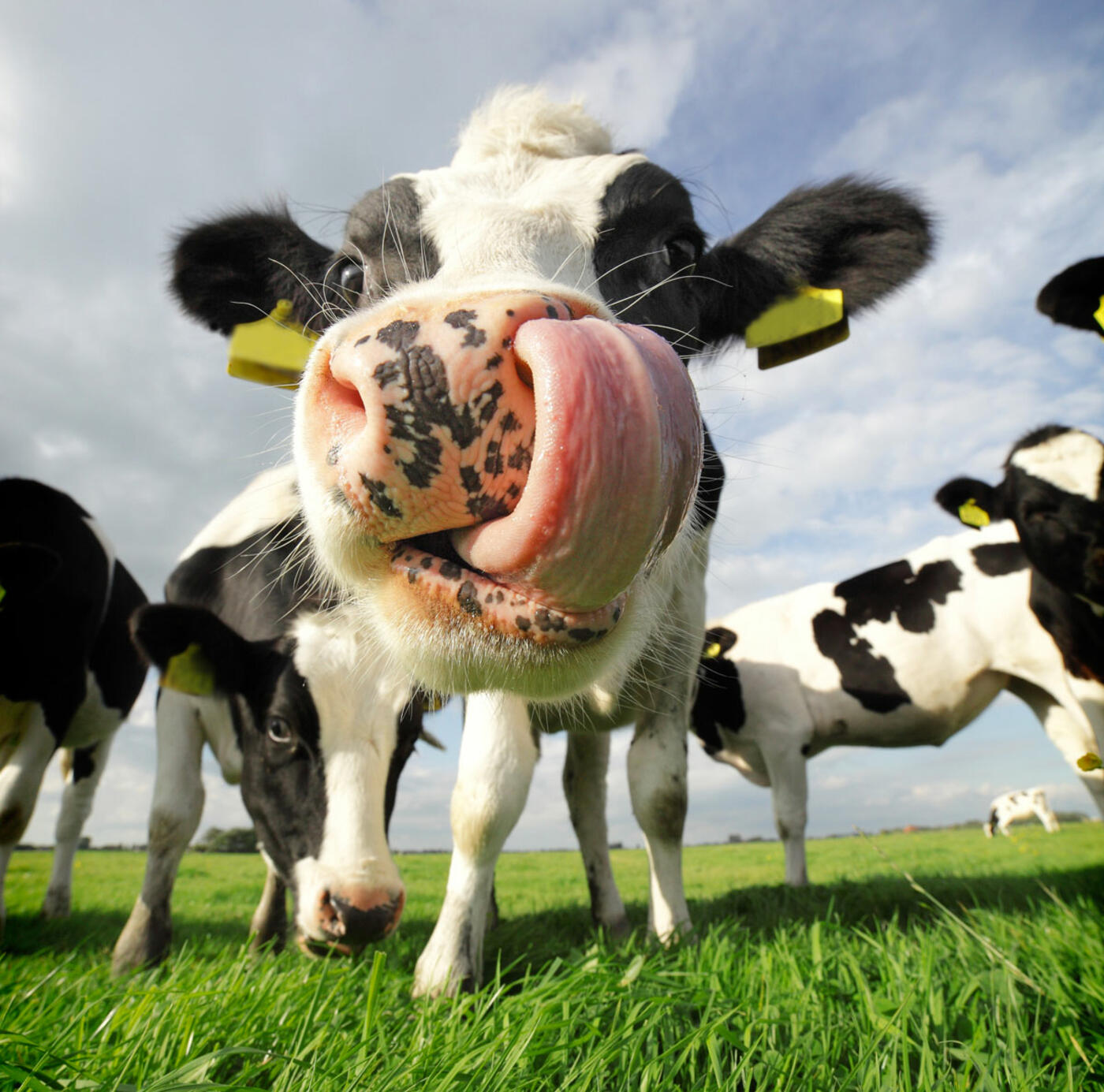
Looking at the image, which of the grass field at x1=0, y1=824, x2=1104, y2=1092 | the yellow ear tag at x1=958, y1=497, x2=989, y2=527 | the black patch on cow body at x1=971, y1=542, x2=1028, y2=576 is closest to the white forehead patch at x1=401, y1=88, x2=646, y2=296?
the grass field at x1=0, y1=824, x2=1104, y2=1092

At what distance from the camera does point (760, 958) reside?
2.18 metres

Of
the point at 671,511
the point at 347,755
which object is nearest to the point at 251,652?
the point at 347,755

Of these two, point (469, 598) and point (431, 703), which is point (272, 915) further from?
point (469, 598)

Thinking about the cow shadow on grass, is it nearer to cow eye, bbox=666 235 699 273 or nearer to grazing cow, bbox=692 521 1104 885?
grazing cow, bbox=692 521 1104 885

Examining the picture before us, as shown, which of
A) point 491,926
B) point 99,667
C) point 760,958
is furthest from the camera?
point 99,667

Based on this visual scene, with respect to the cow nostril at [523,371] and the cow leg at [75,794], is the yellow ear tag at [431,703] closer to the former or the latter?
the cow nostril at [523,371]

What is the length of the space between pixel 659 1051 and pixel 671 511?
1102 millimetres

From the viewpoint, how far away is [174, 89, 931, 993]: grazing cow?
43.3 inches

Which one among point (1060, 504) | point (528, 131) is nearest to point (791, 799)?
point (1060, 504)

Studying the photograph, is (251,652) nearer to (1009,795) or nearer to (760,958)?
(760,958)

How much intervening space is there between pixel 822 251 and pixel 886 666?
536cm

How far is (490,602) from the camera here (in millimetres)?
1222

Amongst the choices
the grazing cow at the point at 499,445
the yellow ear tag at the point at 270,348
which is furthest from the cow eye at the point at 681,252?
the yellow ear tag at the point at 270,348

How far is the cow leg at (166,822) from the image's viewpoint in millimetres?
3402
